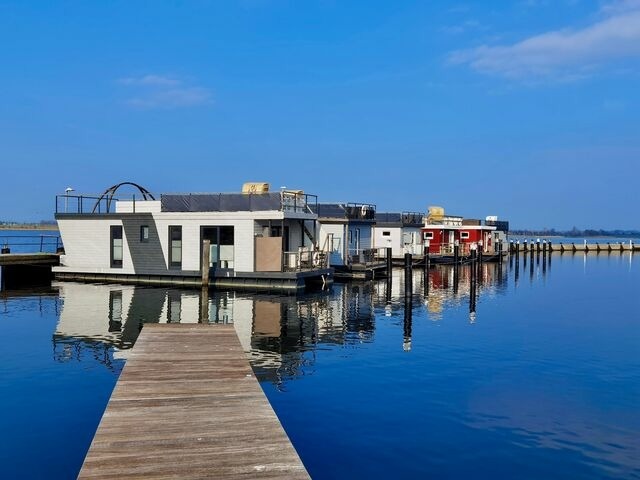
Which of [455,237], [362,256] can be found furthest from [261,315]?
[455,237]

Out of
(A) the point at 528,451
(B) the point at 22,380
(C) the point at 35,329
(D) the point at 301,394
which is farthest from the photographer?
(C) the point at 35,329

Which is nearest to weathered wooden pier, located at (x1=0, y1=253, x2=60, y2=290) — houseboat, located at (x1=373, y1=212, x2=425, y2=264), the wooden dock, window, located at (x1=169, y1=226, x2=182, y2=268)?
the wooden dock

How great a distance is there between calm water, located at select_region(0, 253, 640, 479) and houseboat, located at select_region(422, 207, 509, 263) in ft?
107

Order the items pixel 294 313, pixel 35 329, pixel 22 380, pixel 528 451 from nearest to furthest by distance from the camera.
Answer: pixel 528 451 → pixel 22 380 → pixel 35 329 → pixel 294 313

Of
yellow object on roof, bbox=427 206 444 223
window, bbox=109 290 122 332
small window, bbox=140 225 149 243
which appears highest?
yellow object on roof, bbox=427 206 444 223

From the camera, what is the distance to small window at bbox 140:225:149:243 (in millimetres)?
38375

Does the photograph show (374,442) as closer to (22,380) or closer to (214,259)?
(22,380)

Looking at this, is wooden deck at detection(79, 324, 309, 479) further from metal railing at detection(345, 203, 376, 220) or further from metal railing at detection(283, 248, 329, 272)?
metal railing at detection(345, 203, 376, 220)

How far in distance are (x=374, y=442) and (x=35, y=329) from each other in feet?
55.2

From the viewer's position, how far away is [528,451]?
11.6m

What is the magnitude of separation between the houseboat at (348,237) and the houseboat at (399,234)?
24.4 feet

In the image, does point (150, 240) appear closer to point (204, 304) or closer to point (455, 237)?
point (204, 304)

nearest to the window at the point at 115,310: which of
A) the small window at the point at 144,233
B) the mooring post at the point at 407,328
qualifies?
the small window at the point at 144,233

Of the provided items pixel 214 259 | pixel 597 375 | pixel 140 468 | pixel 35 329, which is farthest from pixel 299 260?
pixel 140 468
